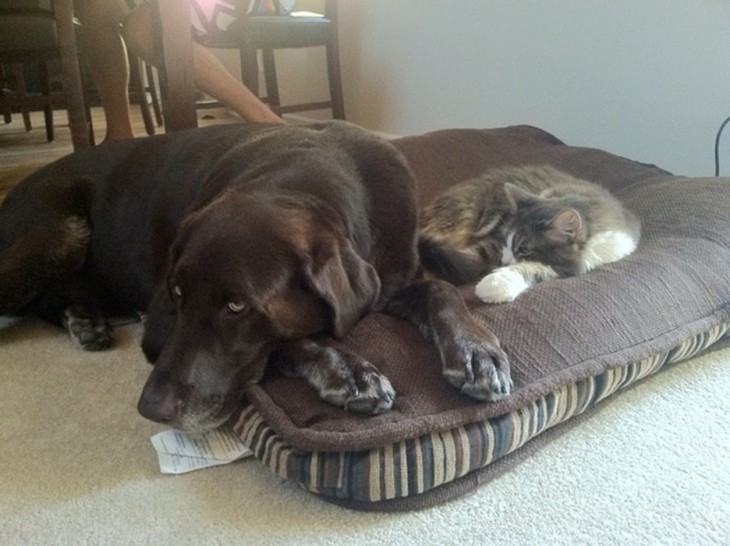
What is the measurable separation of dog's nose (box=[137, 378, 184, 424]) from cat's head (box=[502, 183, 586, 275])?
1045mm

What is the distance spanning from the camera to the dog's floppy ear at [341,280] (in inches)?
47.2

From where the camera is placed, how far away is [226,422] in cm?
130

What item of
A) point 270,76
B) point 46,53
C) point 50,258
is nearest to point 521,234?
point 50,258

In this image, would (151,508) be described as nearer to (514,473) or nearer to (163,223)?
(514,473)

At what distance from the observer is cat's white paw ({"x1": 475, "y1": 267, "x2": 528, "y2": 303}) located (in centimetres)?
154

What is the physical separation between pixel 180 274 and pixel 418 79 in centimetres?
297

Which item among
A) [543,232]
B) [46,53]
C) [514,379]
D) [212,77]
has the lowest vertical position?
[514,379]

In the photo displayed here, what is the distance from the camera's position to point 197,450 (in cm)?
130

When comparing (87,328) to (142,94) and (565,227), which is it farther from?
(142,94)

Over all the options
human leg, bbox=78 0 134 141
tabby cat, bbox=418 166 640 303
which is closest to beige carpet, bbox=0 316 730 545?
tabby cat, bbox=418 166 640 303

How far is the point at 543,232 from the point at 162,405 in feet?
3.53

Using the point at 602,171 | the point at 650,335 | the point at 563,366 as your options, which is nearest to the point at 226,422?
the point at 563,366

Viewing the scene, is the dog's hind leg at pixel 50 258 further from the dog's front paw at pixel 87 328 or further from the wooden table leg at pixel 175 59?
the wooden table leg at pixel 175 59

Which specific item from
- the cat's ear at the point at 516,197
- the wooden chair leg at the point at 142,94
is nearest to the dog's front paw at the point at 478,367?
the cat's ear at the point at 516,197
